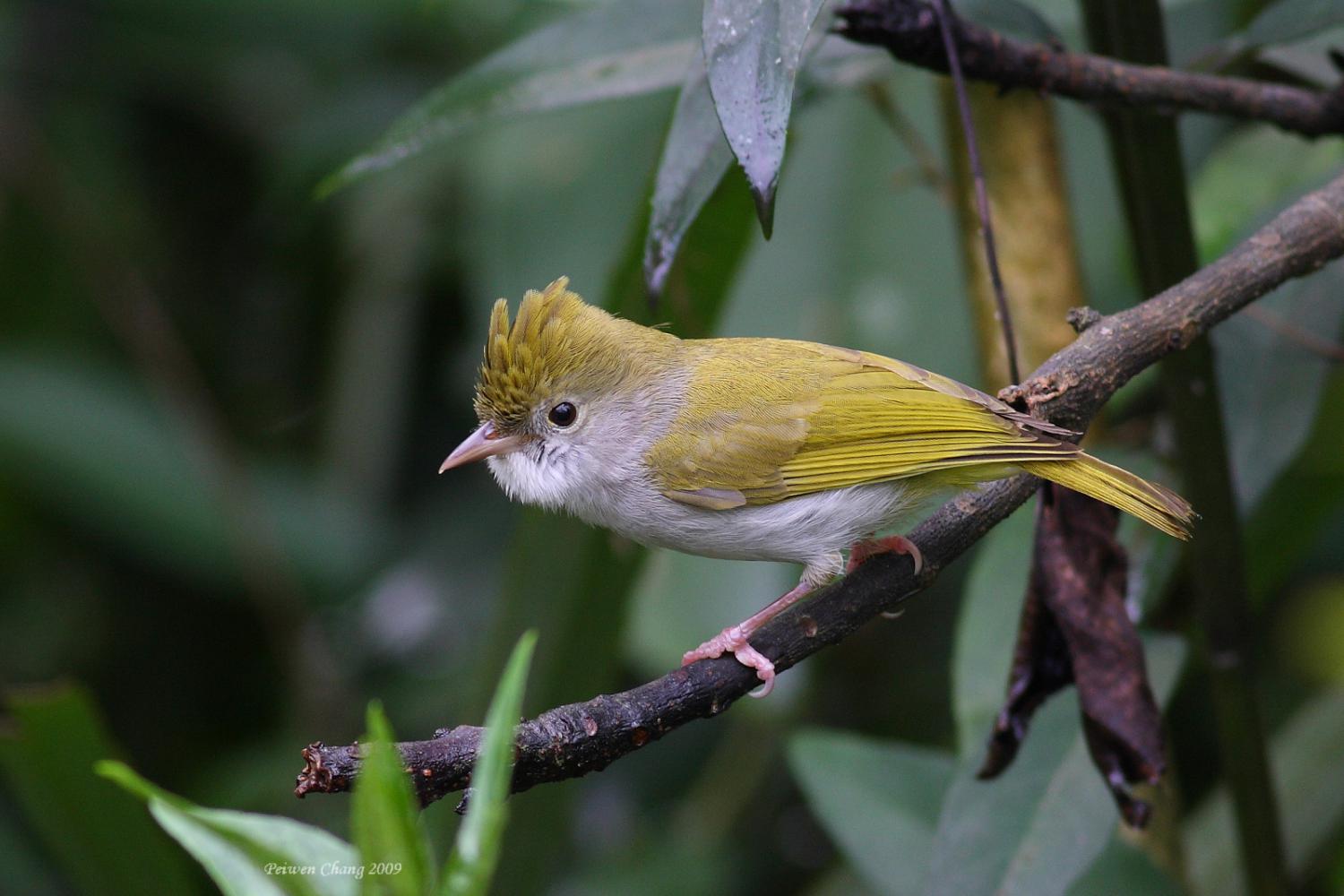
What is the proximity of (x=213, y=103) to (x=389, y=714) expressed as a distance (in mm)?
2346

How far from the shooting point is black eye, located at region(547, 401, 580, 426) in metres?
2.46

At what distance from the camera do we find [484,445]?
2.40 m

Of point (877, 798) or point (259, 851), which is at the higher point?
point (877, 798)

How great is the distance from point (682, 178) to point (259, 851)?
1099mm

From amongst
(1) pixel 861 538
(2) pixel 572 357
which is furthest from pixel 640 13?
(1) pixel 861 538

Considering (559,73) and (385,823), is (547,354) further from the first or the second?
(385,823)

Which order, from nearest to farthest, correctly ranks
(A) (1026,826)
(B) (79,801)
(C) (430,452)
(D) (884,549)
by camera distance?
(A) (1026,826), (D) (884,549), (B) (79,801), (C) (430,452)

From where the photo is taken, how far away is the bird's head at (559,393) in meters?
2.37

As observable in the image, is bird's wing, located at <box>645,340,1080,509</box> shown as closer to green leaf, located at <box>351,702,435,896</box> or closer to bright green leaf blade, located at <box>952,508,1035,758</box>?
bright green leaf blade, located at <box>952,508,1035,758</box>

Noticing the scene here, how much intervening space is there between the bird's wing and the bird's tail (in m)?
0.23

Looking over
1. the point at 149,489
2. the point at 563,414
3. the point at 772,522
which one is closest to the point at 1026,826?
the point at 772,522

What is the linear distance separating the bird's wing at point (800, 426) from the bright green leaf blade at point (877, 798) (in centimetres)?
62

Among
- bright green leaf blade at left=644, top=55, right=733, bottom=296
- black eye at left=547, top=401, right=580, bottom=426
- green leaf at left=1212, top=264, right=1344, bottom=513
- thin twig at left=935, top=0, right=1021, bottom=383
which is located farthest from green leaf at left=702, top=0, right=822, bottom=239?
green leaf at left=1212, top=264, right=1344, bottom=513

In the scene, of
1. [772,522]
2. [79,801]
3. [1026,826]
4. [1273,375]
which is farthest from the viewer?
[79,801]
